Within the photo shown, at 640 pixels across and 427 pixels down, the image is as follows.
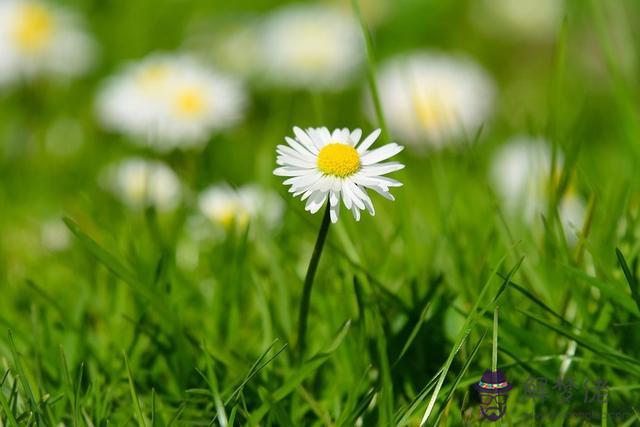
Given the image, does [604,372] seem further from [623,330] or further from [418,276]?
[418,276]

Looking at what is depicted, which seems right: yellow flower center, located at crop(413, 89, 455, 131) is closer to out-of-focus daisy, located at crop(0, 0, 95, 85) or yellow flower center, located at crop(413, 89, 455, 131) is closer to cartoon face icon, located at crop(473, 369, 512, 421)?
out-of-focus daisy, located at crop(0, 0, 95, 85)

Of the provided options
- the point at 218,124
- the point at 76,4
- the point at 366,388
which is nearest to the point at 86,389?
the point at 366,388

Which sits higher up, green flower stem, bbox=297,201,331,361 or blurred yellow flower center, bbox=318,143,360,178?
blurred yellow flower center, bbox=318,143,360,178

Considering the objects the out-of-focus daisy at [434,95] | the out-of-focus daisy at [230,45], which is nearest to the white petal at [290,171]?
the out-of-focus daisy at [434,95]

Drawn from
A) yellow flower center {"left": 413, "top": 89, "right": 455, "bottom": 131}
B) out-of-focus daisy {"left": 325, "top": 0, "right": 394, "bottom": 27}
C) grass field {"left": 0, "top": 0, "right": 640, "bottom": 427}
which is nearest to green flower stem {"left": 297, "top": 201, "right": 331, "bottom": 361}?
grass field {"left": 0, "top": 0, "right": 640, "bottom": 427}

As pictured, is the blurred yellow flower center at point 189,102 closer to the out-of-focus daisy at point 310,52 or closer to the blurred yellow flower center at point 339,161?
the out-of-focus daisy at point 310,52

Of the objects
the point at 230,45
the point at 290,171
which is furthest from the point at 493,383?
the point at 230,45
